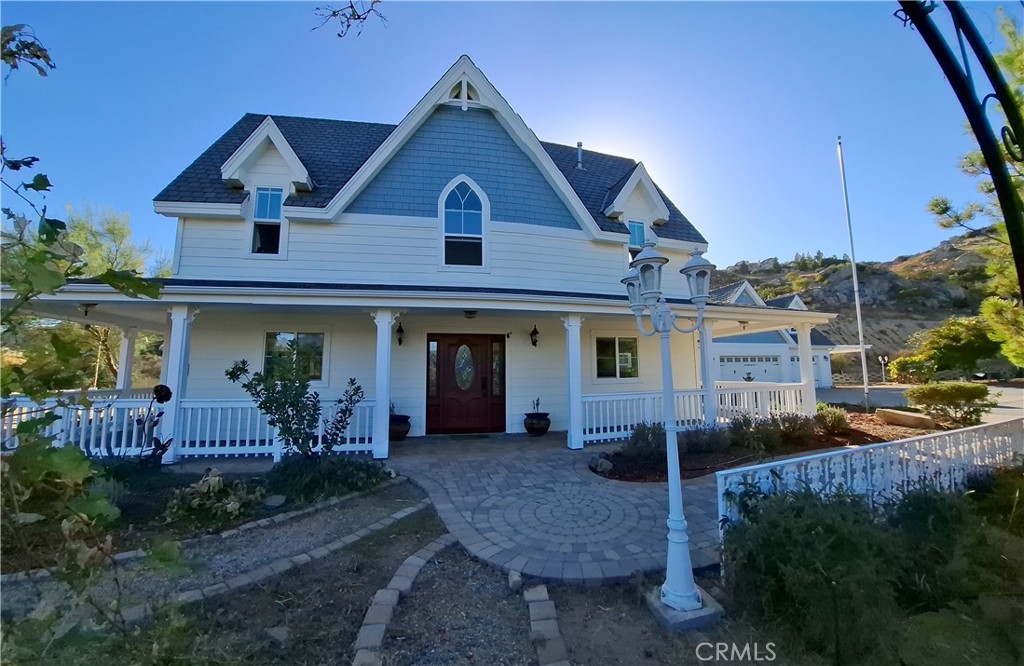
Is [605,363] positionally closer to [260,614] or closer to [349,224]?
[349,224]

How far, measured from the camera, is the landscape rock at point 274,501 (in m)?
5.23

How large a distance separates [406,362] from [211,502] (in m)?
4.95

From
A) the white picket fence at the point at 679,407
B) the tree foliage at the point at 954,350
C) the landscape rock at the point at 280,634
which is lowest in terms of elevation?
the landscape rock at the point at 280,634

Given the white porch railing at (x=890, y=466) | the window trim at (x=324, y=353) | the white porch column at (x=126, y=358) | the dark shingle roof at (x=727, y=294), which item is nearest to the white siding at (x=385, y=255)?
the window trim at (x=324, y=353)

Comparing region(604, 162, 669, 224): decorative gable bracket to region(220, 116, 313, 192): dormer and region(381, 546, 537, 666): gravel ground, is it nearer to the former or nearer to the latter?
region(220, 116, 313, 192): dormer

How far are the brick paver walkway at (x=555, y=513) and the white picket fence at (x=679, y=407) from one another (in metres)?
1.34

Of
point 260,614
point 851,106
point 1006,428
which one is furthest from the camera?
point 1006,428

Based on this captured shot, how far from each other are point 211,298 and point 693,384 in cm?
1152

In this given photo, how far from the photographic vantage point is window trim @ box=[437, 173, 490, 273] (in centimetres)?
977

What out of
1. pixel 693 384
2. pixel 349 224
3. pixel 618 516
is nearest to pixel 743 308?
pixel 693 384

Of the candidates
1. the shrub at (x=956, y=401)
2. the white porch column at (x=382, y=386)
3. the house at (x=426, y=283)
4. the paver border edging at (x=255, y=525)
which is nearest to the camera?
the paver border edging at (x=255, y=525)

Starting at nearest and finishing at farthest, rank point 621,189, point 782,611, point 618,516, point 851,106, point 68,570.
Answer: point 68,570 < point 782,611 < point 618,516 < point 851,106 < point 621,189

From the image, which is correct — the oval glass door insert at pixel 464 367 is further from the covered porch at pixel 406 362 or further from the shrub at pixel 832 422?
the shrub at pixel 832 422

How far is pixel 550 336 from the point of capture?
10688mm
